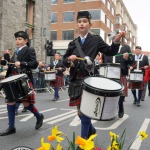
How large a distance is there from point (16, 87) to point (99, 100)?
6.15 ft

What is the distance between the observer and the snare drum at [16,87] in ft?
14.5

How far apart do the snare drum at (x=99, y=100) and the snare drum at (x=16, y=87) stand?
1.62 meters

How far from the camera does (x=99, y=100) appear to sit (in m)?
2.94

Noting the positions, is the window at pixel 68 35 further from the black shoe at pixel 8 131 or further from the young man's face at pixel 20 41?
the black shoe at pixel 8 131

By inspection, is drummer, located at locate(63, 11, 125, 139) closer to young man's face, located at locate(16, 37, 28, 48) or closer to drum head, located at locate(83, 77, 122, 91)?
drum head, located at locate(83, 77, 122, 91)

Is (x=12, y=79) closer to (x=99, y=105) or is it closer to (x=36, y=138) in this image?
(x=36, y=138)

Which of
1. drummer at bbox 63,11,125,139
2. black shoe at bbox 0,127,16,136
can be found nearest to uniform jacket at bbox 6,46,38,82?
black shoe at bbox 0,127,16,136

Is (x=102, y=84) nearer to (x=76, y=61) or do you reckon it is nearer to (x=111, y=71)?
(x=76, y=61)

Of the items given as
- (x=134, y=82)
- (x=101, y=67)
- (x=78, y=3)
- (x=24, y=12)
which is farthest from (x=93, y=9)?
(x=101, y=67)

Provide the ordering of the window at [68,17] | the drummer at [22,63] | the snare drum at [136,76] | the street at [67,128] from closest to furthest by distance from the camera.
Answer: the street at [67,128], the drummer at [22,63], the snare drum at [136,76], the window at [68,17]

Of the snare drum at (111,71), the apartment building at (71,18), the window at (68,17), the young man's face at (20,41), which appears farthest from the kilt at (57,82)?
the window at (68,17)

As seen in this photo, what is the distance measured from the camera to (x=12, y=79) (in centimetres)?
442

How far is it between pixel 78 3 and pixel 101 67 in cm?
3497

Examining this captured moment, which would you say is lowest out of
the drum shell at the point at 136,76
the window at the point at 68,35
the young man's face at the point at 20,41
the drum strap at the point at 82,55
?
the drum shell at the point at 136,76
